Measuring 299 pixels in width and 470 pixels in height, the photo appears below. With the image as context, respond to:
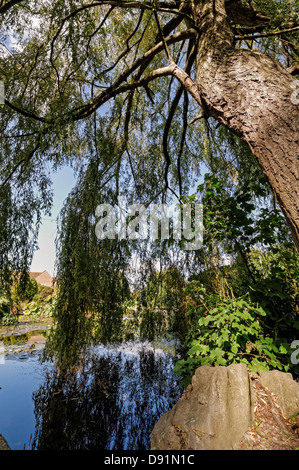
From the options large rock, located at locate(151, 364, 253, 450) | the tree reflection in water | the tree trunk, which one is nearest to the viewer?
the tree trunk

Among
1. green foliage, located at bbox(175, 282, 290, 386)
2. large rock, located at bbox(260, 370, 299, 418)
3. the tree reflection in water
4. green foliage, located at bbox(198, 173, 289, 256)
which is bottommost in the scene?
the tree reflection in water

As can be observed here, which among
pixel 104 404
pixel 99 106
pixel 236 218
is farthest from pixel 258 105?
pixel 104 404

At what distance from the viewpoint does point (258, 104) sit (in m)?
1.00

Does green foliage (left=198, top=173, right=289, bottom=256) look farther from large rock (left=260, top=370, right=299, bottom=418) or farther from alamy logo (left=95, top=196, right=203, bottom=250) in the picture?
large rock (left=260, top=370, right=299, bottom=418)

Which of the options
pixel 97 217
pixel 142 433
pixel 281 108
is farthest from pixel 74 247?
pixel 142 433

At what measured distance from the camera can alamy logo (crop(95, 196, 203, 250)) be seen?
2154mm

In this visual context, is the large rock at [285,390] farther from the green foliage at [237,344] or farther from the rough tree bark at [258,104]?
the rough tree bark at [258,104]

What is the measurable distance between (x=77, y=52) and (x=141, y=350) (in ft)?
15.7

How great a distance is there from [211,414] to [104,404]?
2101 mm

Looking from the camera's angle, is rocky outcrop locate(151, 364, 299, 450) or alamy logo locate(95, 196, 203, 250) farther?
alamy logo locate(95, 196, 203, 250)

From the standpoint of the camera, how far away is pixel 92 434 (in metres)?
2.26

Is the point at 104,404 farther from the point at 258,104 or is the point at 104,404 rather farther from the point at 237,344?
the point at 258,104

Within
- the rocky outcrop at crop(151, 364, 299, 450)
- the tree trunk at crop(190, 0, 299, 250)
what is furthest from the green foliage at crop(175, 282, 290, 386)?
the tree trunk at crop(190, 0, 299, 250)

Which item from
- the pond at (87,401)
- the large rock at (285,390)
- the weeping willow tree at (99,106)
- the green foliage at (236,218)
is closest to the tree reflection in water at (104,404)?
the pond at (87,401)
